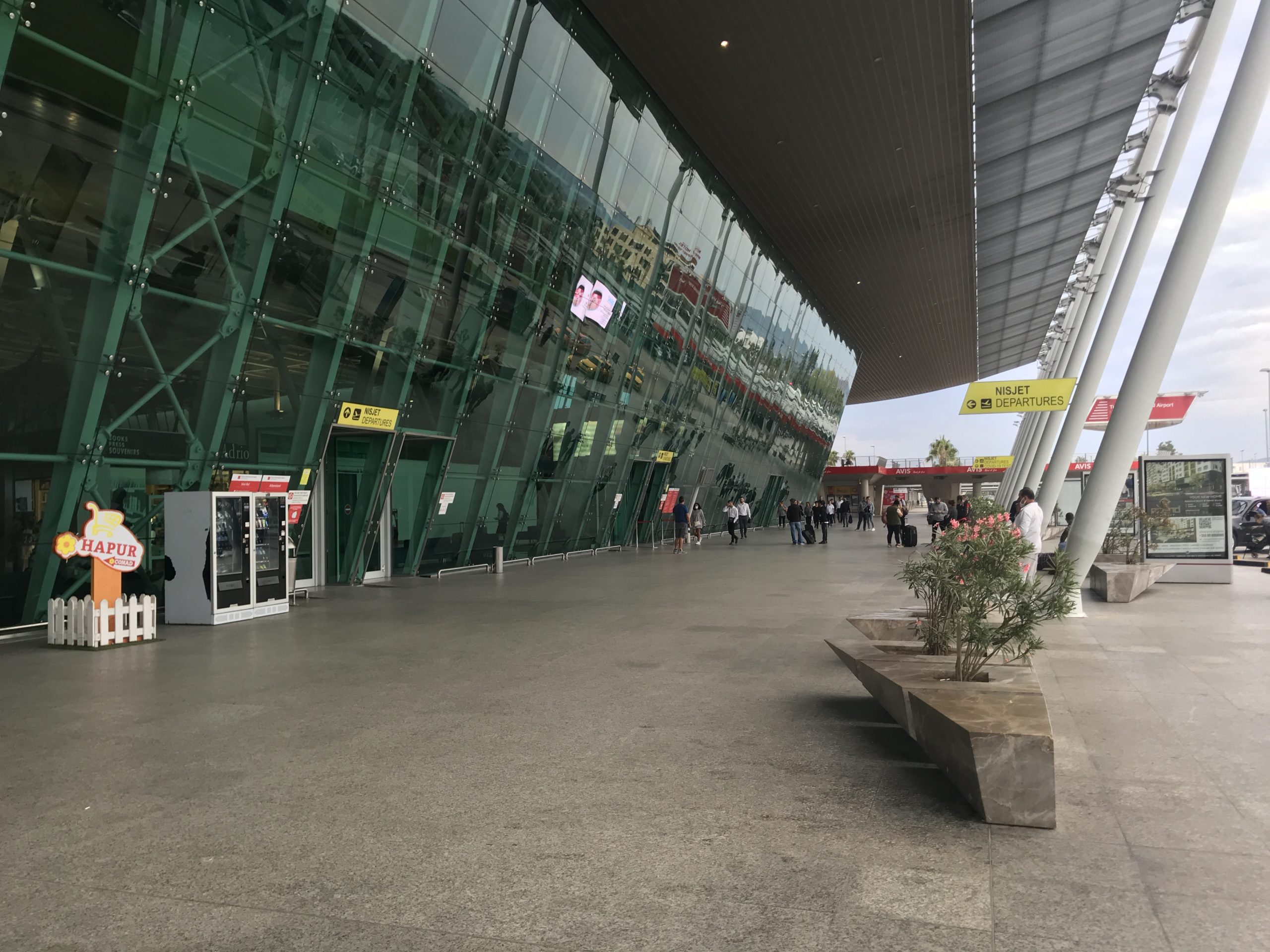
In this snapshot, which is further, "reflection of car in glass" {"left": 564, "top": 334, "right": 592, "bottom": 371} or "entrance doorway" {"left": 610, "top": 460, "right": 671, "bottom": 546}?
"entrance doorway" {"left": 610, "top": 460, "right": 671, "bottom": 546}

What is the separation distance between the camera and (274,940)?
3.16 m

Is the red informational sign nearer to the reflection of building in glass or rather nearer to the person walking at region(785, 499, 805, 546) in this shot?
the reflection of building in glass

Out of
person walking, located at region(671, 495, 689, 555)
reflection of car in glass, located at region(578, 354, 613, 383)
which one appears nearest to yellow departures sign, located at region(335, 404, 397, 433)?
reflection of car in glass, located at region(578, 354, 613, 383)

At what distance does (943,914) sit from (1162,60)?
23.0m

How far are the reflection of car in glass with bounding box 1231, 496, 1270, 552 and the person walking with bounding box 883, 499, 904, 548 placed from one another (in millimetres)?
8665

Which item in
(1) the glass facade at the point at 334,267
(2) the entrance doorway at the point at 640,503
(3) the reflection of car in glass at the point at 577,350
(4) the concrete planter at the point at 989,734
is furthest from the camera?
(2) the entrance doorway at the point at 640,503

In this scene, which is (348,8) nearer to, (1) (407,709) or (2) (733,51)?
(2) (733,51)

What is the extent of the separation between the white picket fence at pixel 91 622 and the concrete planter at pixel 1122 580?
12.0 metres

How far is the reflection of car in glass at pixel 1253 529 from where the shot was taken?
25.4 m

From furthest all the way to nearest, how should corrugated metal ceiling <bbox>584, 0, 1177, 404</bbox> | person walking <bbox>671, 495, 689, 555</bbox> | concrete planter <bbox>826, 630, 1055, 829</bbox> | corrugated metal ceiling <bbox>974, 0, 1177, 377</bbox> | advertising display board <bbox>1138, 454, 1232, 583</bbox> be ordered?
person walking <bbox>671, 495, 689, 555</bbox>
corrugated metal ceiling <bbox>974, 0, 1177, 377</bbox>
corrugated metal ceiling <bbox>584, 0, 1177, 404</bbox>
advertising display board <bbox>1138, 454, 1232, 583</bbox>
concrete planter <bbox>826, 630, 1055, 829</bbox>

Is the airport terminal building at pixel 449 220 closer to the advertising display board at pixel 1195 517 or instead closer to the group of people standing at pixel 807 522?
the group of people standing at pixel 807 522

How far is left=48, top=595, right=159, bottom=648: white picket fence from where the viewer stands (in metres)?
9.63

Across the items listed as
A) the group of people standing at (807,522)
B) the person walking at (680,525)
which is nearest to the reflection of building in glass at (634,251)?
the person walking at (680,525)

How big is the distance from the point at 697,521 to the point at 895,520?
6653 mm
